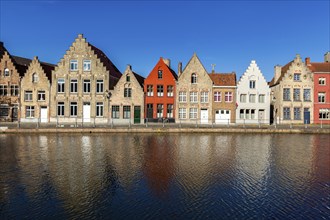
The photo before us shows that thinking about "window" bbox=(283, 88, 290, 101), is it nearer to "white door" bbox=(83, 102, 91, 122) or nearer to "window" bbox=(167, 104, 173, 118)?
"window" bbox=(167, 104, 173, 118)

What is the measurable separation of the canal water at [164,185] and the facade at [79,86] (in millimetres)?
24277

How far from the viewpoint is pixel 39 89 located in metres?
44.0

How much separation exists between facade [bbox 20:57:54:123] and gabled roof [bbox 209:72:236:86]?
26520mm

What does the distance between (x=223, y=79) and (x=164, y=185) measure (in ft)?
115

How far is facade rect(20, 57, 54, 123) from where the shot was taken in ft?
144

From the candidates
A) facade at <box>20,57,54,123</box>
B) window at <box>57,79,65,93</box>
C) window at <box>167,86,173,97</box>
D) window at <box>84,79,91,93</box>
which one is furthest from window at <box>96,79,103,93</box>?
window at <box>167,86,173,97</box>

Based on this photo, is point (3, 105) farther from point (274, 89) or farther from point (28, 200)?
point (274, 89)

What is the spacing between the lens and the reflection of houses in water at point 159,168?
37.9ft

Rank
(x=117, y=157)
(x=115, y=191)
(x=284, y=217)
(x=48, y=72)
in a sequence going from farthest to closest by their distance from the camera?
1. (x=48, y=72)
2. (x=117, y=157)
3. (x=115, y=191)
4. (x=284, y=217)

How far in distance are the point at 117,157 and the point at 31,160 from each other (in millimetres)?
5158

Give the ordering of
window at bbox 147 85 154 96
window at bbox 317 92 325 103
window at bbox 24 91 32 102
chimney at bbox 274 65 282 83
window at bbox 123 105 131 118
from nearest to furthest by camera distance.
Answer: window at bbox 123 105 131 118 < window at bbox 147 85 154 96 < window at bbox 24 91 32 102 < window at bbox 317 92 325 103 < chimney at bbox 274 65 282 83

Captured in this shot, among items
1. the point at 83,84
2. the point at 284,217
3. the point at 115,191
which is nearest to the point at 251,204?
the point at 284,217

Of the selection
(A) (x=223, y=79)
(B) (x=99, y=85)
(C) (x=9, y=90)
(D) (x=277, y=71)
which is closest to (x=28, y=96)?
(C) (x=9, y=90)

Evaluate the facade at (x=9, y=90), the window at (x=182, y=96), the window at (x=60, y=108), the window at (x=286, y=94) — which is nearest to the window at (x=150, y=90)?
the window at (x=182, y=96)
